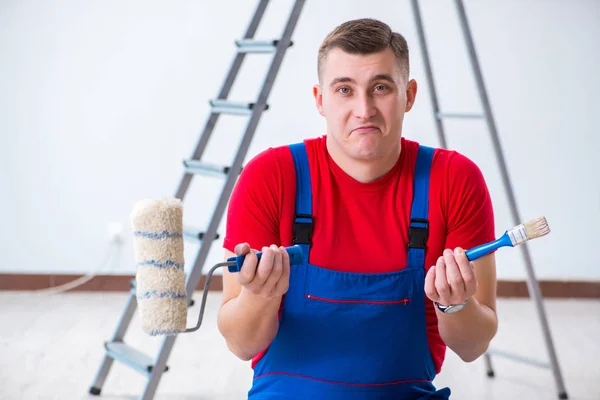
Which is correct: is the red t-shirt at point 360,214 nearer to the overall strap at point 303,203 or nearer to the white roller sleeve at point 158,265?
the overall strap at point 303,203

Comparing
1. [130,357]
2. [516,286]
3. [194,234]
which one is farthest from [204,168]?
[516,286]

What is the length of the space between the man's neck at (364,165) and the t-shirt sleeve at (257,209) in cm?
14

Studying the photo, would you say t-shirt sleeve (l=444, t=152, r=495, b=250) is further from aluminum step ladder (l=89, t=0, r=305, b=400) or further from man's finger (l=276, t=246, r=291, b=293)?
aluminum step ladder (l=89, t=0, r=305, b=400)

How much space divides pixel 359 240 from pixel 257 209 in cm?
24

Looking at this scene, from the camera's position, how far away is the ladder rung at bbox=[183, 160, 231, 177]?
9.29 ft

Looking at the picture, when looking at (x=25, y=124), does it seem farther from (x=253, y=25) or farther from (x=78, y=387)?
(x=253, y=25)

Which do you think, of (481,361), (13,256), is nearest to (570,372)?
(481,361)

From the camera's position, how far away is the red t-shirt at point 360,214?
1805mm

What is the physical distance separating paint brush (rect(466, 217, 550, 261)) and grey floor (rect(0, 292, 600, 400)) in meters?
2.04

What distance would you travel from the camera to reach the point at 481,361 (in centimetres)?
377

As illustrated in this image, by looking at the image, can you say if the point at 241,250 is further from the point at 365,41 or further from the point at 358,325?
the point at 365,41

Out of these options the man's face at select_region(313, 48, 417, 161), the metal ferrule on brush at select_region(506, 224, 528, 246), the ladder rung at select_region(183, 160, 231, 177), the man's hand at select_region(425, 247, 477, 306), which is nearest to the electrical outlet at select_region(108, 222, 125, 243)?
the ladder rung at select_region(183, 160, 231, 177)

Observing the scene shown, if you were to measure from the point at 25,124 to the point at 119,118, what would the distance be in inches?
21.7

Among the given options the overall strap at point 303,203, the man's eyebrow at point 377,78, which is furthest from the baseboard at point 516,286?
the man's eyebrow at point 377,78
